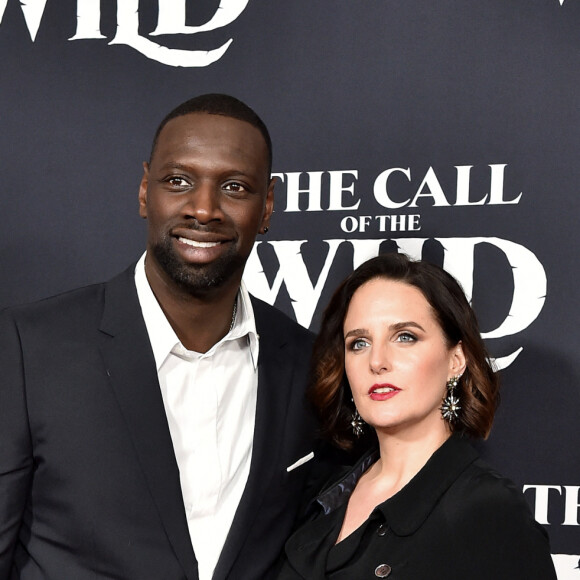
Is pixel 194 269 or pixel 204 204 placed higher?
pixel 204 204

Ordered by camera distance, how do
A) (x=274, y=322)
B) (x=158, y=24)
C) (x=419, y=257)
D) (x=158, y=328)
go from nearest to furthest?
1. (x=158, y=328)
2. (x=274, y=322)
3. (x=419, y=257)
4. (x=158, y=24)

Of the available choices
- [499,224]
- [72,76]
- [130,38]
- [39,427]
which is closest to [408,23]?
[499,224]

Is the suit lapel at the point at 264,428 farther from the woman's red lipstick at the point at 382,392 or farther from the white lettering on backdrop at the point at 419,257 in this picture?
the white lettering on backdrop at the point at 419,257

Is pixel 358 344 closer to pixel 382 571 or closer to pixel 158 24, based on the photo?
pixel 382 571

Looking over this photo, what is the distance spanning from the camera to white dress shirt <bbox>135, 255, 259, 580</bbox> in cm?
187

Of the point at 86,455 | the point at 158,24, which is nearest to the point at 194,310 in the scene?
the point at 86,455

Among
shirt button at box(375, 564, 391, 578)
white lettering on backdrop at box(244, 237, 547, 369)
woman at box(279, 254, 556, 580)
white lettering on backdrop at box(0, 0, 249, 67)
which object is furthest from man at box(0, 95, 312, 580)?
white lettering on backdrop at box(0, 0, 249, 67)

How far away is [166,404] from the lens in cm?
188

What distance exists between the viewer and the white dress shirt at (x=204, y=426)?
187 cm

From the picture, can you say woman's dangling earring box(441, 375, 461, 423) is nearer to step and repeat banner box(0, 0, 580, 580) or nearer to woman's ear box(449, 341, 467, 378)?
woman's ear box(449, 341, 467, 378)

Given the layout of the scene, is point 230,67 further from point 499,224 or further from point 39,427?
point 39,427

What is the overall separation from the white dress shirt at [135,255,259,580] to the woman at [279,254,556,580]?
187mm

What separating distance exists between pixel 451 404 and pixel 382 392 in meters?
0.17

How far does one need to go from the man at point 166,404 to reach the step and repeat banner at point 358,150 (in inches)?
18.7
